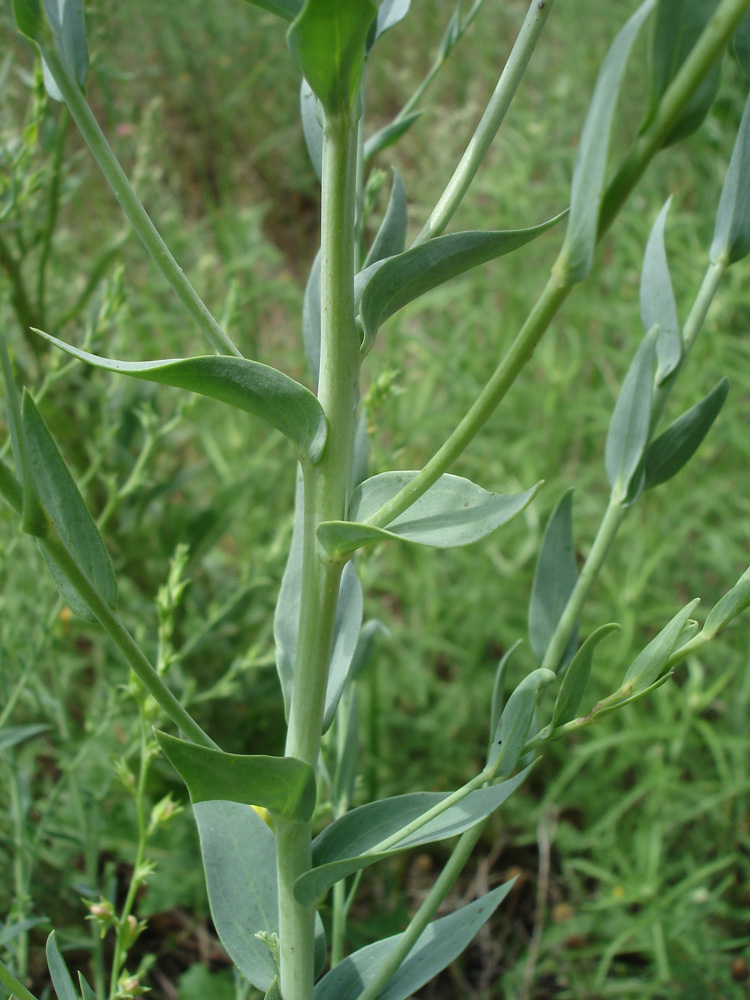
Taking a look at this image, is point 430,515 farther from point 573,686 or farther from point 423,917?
point 423,917

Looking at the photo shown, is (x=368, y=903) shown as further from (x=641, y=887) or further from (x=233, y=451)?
(x=233, y=451)

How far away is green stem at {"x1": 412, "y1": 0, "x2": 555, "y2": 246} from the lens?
446 millimetres

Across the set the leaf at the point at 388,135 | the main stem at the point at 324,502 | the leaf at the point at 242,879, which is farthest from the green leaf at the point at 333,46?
the leaf at the point at 242,879

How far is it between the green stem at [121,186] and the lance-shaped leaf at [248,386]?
0.03 m

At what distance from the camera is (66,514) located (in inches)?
17.6

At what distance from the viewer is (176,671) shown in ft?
4.64

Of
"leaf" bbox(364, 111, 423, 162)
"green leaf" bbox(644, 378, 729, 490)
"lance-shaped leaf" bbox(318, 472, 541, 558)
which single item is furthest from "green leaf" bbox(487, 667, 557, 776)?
"leaf" bbox(364, 111, 423, 162)

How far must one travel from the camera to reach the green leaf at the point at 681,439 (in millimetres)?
611

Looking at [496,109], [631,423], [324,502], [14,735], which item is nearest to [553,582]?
[631,423]

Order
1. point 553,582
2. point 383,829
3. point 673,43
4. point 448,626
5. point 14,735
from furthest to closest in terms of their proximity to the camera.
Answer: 1. point 448,626
2. point 14,735
3. point 553,582
4. point 383,829
5. point 673,43

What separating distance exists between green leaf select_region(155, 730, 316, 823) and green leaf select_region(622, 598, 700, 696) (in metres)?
0.20

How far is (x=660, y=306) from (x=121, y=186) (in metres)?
0.39

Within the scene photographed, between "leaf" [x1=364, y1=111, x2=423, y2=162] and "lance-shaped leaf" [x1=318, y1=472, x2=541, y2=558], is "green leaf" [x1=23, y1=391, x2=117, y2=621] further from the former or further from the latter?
"leaf" [x1=364, y1=111, x2=423, y2=162]

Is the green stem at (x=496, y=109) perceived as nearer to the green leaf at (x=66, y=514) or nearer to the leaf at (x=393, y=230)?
the leaf at (x=393, y=230)
